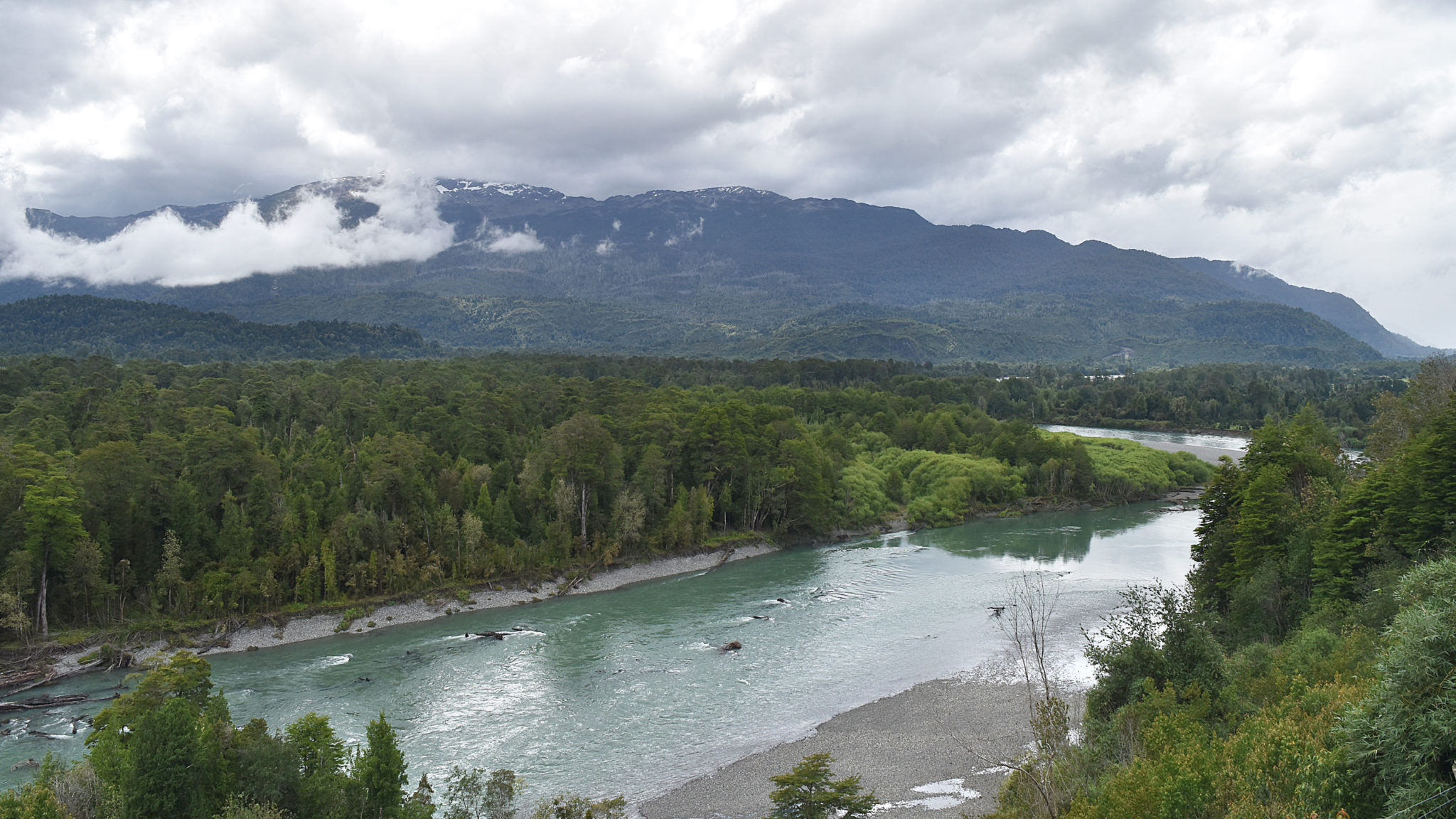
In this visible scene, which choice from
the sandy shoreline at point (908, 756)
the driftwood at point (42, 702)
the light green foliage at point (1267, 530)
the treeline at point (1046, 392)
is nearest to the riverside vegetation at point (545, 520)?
the light green foliage at point (1267, 530)

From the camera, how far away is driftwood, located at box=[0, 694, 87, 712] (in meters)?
35.5

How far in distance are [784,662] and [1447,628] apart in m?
30.2

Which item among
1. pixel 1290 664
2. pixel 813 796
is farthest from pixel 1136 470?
pixel 813 796

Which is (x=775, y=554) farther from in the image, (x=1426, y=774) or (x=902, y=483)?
(x=1426, y=774)

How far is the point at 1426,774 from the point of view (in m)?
12.6

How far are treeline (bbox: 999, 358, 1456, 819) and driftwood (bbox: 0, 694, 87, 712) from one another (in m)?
38.3

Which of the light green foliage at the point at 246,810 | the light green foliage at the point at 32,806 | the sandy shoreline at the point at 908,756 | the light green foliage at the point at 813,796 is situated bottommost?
the sandy shoreline at the point at 908,756

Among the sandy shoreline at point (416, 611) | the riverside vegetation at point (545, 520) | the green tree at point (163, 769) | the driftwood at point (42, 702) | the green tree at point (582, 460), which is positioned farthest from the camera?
the green tree at point (582, 460)

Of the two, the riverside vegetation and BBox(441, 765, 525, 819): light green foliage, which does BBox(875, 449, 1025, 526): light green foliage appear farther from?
BBox(441, 765, 525, 819): light green foliage

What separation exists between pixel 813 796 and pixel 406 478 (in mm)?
40069

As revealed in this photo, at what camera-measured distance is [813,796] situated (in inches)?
862

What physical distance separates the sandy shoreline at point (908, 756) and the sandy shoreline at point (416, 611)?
25.2 meters

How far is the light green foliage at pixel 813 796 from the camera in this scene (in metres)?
21.6

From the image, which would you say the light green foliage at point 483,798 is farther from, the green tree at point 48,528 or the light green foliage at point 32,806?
the green tree at point 48,528
